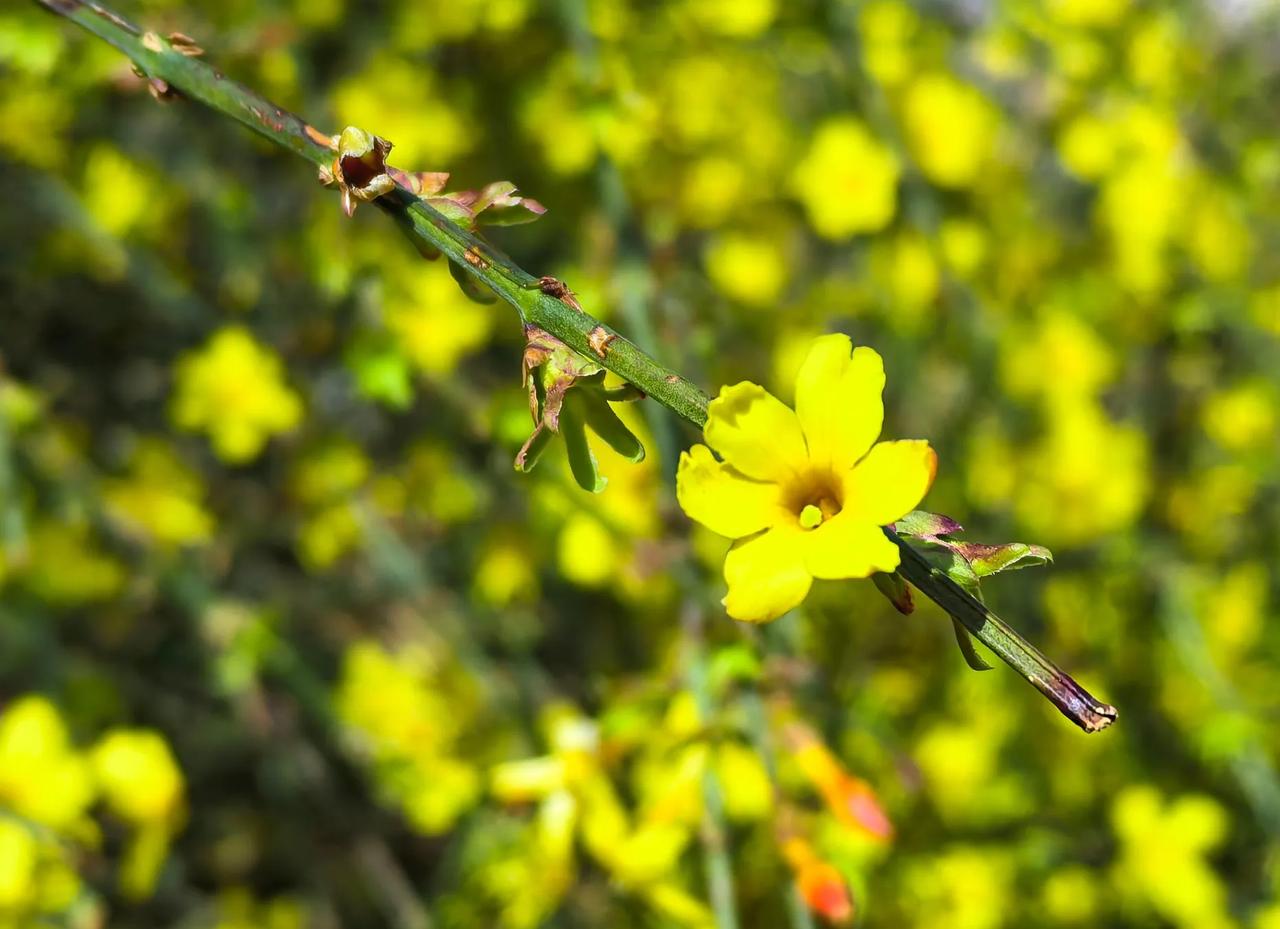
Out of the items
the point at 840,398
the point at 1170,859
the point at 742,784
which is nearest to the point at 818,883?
the point at 742,784

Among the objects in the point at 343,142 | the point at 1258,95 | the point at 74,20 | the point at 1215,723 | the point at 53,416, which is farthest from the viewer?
the point at 1258,95

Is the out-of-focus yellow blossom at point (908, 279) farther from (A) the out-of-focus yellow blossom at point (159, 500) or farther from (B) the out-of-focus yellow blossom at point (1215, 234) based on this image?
(A) the out-of-focus yellow blossom at point (159, 500)

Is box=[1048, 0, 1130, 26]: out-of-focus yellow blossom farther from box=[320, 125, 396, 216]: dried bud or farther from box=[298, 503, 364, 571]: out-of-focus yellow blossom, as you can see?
box=[320, 125, 396, 216]: dried bud

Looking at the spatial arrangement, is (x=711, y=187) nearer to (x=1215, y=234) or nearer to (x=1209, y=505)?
(x=1215, y=234)

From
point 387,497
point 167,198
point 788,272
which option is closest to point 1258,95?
point 788,272

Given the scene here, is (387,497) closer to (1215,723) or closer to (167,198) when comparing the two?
(167,198)
